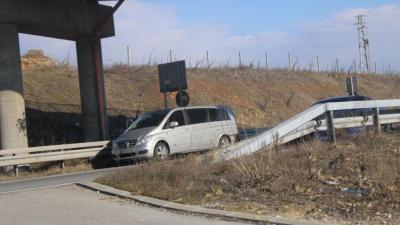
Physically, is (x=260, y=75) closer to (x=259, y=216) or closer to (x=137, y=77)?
(x=137, y=77)

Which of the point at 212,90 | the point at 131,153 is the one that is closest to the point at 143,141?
the point at 131,153

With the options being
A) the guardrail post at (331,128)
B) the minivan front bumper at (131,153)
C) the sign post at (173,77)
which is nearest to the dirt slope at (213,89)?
the sign post at (173,77)

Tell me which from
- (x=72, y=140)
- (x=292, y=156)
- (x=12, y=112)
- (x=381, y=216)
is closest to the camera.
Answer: (x=381, y=216)

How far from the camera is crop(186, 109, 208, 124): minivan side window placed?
2081 centimetres

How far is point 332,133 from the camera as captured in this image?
1469 centimetres

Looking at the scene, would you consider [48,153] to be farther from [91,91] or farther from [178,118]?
[91,91]

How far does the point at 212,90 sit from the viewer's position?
43.2 metres

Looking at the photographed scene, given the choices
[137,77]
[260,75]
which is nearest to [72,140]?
[137,77]

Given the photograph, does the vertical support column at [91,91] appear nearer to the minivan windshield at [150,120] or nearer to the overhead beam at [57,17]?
the overhead beam at [57,17]

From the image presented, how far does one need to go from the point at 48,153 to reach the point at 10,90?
2576 mm

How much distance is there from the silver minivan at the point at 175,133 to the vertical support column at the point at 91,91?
449 centimetres

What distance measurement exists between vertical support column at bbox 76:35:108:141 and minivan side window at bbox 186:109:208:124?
520 centimetres

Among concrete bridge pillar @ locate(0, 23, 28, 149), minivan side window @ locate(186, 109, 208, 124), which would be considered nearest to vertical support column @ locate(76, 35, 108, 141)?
concrete bridge pillar @ locate(0, 23, 28, 149)

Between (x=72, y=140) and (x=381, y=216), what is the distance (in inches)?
842
